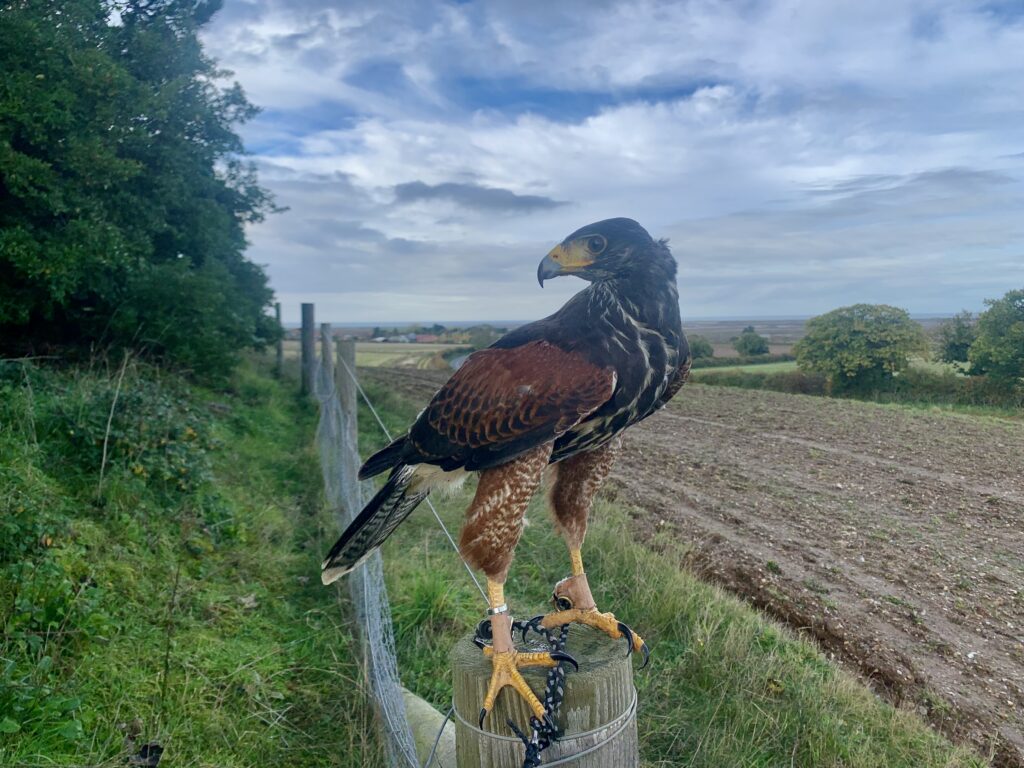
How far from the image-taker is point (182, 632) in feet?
12.0

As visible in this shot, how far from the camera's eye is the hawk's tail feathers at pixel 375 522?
6.33 feet

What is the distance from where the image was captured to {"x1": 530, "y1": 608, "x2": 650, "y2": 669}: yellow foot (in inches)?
73.4

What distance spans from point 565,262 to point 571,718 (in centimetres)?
108

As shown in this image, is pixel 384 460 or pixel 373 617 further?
pixel 373 617

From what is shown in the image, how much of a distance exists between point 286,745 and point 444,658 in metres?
0.87

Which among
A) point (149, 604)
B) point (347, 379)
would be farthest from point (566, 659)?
point (347, 379)

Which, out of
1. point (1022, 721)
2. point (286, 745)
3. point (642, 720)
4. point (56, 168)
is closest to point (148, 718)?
point (286, 745)

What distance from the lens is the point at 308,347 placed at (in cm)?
1390

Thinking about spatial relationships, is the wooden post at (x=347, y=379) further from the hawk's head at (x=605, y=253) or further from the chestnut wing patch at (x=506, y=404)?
the hawk's head at (x=605, y=253)

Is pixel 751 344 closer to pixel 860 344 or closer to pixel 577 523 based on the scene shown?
pixel 860 344

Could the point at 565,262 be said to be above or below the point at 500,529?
above

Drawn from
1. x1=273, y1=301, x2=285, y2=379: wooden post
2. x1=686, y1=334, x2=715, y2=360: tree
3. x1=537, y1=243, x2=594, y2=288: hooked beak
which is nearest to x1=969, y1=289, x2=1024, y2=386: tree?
x1=686, y1=334, x2=715, y2=360: tree

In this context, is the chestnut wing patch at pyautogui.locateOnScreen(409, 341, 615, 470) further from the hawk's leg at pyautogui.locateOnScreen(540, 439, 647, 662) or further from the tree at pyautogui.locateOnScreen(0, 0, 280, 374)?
the tree at pyautogui.locateOnScreen(0, 0, 280, 374)

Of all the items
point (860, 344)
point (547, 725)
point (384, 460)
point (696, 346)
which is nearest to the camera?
point (547, 725)
